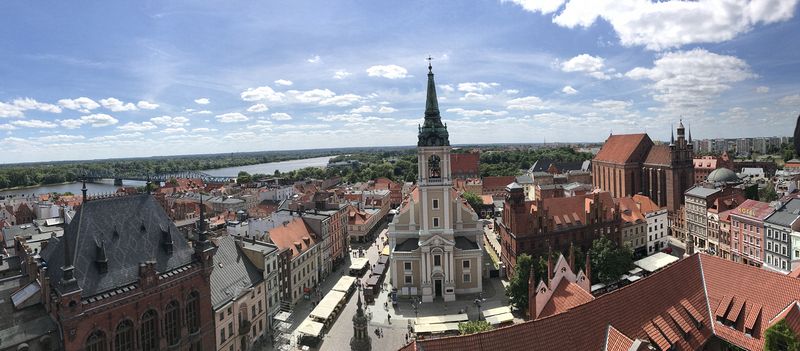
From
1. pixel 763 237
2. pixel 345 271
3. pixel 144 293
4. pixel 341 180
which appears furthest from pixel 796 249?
pixel 341 180

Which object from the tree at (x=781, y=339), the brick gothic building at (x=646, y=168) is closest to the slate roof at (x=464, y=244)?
the tree at (x=781, y=339)

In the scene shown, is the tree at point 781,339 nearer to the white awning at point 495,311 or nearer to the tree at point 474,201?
the white awning at point 495,311

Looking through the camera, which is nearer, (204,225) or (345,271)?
(204,225)

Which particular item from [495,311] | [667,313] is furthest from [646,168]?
[667,313]

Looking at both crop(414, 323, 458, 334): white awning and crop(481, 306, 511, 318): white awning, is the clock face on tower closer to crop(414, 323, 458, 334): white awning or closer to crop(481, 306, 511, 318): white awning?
crop(481, 306, 511, 318): white awning

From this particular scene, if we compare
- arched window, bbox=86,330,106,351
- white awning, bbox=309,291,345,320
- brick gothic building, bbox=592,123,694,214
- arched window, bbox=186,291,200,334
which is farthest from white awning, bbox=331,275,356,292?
brick gothic building, bbox=592,123,694,214

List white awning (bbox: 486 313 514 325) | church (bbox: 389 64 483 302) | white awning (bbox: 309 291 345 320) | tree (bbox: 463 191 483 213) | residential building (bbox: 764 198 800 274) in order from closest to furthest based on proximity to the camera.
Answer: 1. white awning (bbox: 486 313 514 325)
2. white awning (bbox: 309 291 345 320)
3. church (bbox: 389 64 483 302)
4. residential building (bbox: 764 198 800 274)
5. tree (bbox: 463 191 483 213)

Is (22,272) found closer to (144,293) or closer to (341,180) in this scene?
(144,293)

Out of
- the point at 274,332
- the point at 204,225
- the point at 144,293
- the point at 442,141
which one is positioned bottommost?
the point at 274,332
